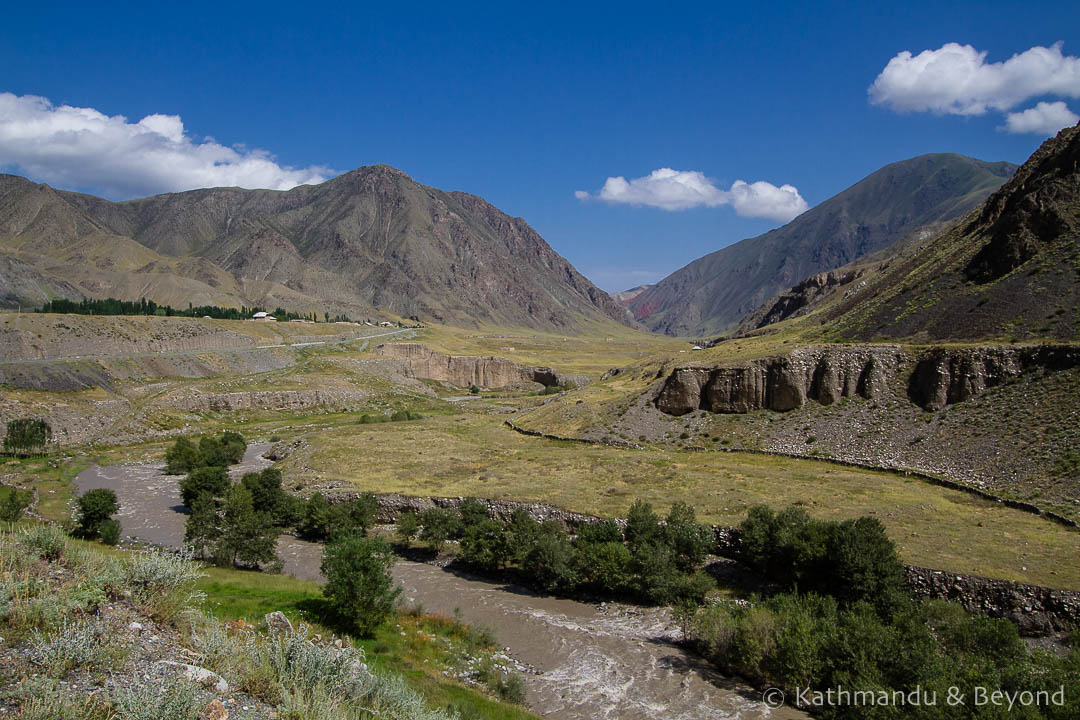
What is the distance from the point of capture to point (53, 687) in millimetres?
7562

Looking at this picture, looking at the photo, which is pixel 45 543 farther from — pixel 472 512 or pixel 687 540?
pixel 687 540

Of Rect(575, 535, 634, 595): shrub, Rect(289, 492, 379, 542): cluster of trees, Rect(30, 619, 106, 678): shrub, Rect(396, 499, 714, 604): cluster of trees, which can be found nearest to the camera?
Rect(30, 619, 106, 678): shrub

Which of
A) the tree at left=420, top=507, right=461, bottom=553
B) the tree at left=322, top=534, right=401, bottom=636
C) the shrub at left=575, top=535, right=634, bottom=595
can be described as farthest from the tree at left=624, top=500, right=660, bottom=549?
the tree at left=322, top=534, right=401, bottom=636

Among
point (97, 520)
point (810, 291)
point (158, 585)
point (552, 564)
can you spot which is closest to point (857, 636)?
point (552, 564)

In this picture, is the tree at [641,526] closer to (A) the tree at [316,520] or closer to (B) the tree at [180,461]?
(A) the tree at [316,520]

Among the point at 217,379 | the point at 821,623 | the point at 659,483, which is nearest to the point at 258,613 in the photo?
the point at 821,623

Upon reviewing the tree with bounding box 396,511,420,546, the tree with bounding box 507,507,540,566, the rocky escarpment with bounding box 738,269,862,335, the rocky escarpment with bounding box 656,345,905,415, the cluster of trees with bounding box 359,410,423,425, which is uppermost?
the rocky escarpment with bounding box 738,269,862,335

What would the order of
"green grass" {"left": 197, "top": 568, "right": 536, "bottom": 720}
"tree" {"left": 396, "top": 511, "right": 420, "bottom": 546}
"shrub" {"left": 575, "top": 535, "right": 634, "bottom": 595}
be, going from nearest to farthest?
"green grass" {"left": 197, "top": 568, "right": 536, "bottom": 720} < "shrub" {"left": 575, "top": 535, "right": 634, "bottom": 595} < "tree" {"left": 396, "top": 511, "right": 420, "bottom": 546}

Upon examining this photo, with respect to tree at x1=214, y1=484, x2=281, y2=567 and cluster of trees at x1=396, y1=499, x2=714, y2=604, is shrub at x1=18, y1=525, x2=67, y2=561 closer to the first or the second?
tree at x1=214, y1=484, x2=281, y2=567

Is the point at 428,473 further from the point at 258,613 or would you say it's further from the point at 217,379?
the point at 217,379

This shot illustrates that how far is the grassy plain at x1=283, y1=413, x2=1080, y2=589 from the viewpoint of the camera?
27.6 m

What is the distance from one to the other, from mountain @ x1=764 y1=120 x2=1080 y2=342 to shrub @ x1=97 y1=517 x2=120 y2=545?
65933 millimetres

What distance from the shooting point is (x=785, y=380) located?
184ft

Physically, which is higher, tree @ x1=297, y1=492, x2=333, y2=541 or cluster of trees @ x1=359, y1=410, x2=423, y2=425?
cluster of trees @ x1=359, y1=410, x2=423, y2=425
